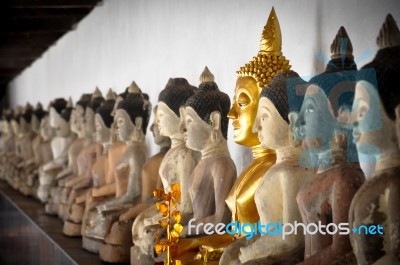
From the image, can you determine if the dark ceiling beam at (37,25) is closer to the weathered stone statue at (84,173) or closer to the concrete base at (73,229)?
the weathered stone statue at (84,173)

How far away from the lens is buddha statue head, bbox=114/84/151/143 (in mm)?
4719

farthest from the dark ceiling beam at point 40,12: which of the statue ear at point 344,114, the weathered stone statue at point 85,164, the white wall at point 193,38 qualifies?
the statue ear at point 344,114

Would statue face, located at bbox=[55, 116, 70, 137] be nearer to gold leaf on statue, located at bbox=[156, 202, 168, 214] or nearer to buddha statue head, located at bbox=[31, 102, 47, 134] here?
buddha statue head, located at bbox=[31, 102, 47, 134]

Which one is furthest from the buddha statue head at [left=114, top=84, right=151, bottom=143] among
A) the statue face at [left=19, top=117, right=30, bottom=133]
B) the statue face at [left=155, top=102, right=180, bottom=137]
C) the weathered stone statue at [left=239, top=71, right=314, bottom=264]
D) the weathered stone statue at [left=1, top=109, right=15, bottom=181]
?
the weathered stone statue at [left=1, top=109, right=15, bottom=181]

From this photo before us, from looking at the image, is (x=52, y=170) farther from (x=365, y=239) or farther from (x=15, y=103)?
(x=15, y=103)

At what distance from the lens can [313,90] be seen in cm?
264

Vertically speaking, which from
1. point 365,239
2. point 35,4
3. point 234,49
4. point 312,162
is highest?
point 35,4

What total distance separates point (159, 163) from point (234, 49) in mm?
732

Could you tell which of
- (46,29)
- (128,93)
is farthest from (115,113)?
(46,29)

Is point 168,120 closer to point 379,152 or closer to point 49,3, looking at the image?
point 379,152

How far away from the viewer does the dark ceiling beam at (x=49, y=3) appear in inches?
269

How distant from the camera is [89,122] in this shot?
5.85 m

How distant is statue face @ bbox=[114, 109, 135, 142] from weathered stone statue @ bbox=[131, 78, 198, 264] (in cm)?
64

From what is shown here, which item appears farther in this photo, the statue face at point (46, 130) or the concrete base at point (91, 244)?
the statue face at point (46, 130)
